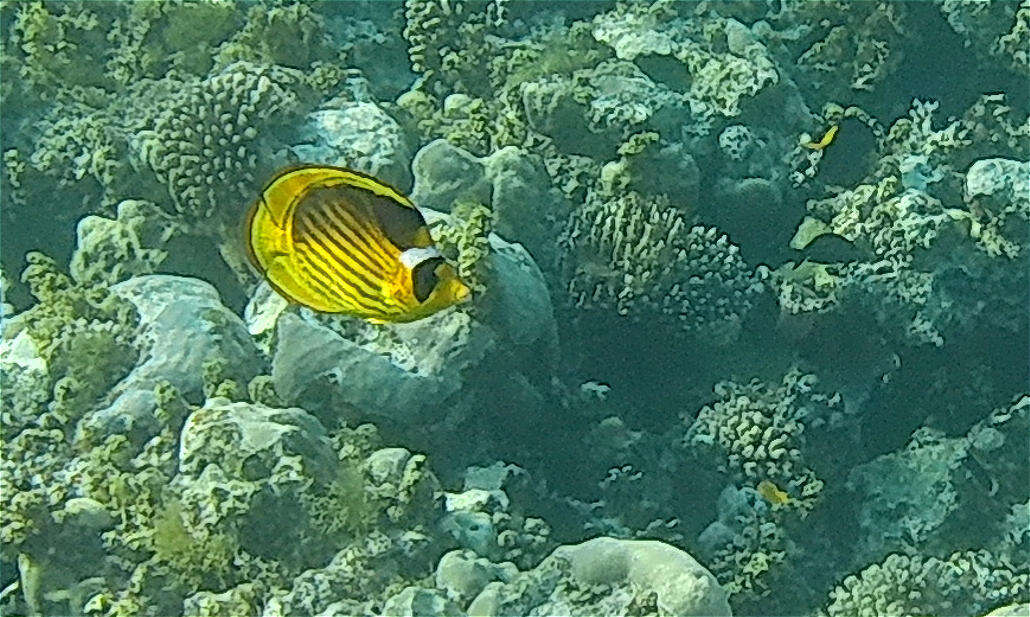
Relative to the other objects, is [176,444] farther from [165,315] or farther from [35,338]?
[35,338]

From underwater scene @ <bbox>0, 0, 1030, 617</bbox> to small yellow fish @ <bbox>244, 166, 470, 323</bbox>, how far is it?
1.84 m

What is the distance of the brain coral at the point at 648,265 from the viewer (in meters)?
5.20

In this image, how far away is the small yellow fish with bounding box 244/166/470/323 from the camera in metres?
2.04

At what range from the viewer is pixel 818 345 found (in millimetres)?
5551

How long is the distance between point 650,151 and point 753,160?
1.01m

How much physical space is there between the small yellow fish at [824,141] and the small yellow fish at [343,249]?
14.7 ft

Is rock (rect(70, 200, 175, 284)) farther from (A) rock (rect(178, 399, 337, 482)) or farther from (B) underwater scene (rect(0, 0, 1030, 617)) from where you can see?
(A) rock (rect(178, 399, 337, 482))

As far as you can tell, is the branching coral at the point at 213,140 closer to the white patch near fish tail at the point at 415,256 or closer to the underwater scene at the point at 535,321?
the underwater scene at the point at 535,321

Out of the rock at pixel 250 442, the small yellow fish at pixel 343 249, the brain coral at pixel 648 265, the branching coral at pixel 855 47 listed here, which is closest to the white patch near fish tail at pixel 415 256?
the small yellow fish at pixel 343 249

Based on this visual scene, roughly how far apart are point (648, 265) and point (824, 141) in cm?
165

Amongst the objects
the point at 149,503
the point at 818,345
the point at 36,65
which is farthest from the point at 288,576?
the point at 36,65

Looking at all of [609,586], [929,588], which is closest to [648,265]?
[609,586]

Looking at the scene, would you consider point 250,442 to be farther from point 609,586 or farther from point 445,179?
point 445,179

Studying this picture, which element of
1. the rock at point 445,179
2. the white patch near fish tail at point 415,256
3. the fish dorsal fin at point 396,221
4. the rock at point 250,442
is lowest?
the rock at point 250,442
